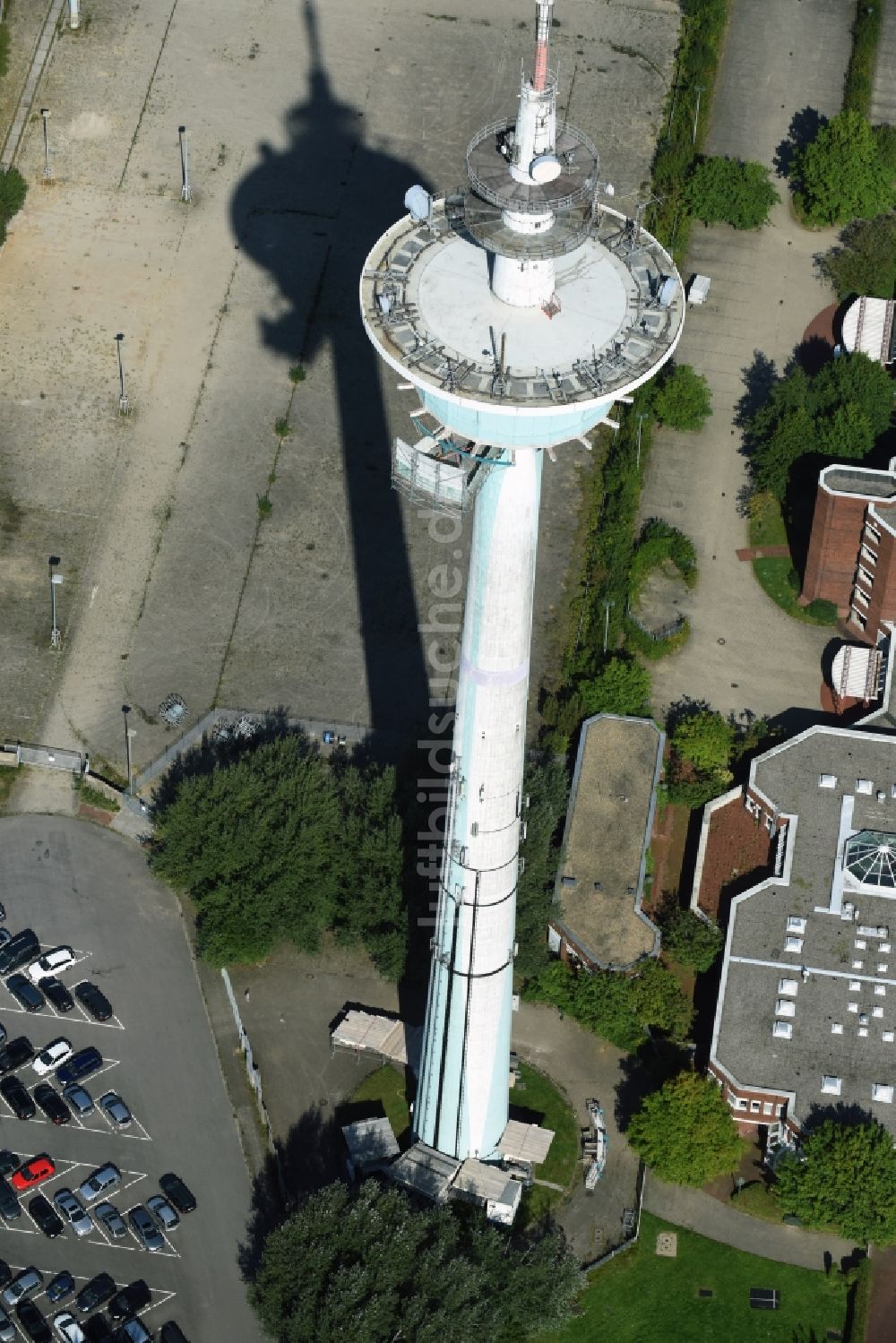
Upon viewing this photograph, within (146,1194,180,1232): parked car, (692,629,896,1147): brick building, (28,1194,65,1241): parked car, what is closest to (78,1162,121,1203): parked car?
(28,1194,65,1241): parked car

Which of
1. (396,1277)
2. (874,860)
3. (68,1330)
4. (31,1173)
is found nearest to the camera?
(396,1277)

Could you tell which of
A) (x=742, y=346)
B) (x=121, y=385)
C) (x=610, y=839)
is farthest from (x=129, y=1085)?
(x=742, y=346)

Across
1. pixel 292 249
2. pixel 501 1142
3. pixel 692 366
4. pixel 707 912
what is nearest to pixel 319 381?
pixel 292 249

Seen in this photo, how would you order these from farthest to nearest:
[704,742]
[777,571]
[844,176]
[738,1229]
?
[844,176] < [777,571] < [704,742] < [738,1229]

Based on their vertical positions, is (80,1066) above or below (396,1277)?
below

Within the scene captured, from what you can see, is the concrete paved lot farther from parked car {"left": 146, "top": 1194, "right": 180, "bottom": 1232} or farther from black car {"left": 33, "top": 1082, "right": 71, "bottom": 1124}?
parked car {"left": 146, "top": 1194, "right": 180, "bottom": 1232}

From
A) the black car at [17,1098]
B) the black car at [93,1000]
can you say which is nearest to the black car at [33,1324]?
the black car at [17,1098]

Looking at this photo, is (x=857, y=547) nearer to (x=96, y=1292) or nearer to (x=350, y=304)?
(x=350, y=304)

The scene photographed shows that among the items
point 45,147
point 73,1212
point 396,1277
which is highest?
point 45,147

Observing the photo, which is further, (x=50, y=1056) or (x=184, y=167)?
(x=184, y=167)
